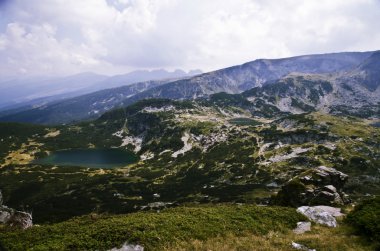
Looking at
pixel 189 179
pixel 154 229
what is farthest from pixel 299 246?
pixel 189 179

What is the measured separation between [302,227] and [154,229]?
13.5 metres

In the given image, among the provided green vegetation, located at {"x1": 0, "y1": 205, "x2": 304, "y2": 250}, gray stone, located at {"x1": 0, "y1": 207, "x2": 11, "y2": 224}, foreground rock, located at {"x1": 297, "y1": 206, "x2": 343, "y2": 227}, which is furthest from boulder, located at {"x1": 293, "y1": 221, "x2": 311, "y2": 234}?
gray stone, located at {"x1": 0, "y1": 207, "x2": 11, "y2": 224}

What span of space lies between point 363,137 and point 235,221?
649 ft

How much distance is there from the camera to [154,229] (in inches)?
1029

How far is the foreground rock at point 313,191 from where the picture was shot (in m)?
42.7

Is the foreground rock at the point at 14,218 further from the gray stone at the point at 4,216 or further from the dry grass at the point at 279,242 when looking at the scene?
the dry grass at the point at 279,242

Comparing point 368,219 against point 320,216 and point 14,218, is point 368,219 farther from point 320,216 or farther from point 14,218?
point 14,218

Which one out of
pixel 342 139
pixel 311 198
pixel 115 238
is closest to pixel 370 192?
pixel 342 139

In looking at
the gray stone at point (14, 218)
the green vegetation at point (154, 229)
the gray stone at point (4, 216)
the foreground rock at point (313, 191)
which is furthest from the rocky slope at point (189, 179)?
the green vegetation at point (154, 229)

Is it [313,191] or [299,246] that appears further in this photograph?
[313,191]

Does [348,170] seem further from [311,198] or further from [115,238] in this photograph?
[115,238]

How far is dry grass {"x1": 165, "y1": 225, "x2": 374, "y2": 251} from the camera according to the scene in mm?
23625

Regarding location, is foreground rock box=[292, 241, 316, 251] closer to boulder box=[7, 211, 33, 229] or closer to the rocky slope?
boulder box=[7, 211, 33, 229]

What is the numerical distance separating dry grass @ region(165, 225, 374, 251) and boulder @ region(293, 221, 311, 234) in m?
1.08
